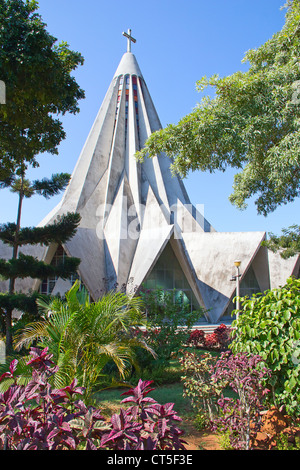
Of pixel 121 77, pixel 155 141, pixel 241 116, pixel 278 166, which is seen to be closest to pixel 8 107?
pixel 155 141

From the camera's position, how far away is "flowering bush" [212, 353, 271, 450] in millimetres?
4090

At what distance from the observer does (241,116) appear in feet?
32.5

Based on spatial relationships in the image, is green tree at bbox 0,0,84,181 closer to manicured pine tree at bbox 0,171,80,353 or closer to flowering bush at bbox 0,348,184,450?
manicured pine tree at bbox 0,171,80,353

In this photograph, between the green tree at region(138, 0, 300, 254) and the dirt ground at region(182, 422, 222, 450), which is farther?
the green tree at region(138, 0, 300, 254)

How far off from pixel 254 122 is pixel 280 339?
265 inches

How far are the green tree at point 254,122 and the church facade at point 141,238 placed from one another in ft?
24.1

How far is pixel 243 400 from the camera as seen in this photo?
4.27 m

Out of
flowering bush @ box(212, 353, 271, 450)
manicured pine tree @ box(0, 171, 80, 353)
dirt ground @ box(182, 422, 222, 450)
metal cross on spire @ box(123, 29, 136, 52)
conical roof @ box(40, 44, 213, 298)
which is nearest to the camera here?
flowering bush @ box(212, 353, 271, 450)

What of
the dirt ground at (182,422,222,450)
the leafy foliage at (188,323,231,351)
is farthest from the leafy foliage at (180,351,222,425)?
the leafy foliage at (188,323,231,351)

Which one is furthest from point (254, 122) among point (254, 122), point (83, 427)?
point (83, 427)

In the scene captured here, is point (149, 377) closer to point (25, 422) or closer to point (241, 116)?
point (25, 422)

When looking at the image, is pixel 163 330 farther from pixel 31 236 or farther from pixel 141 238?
pixel 141 238

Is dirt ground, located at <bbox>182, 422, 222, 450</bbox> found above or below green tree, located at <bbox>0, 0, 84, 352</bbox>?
below

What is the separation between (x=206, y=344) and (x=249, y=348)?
7340 mm
